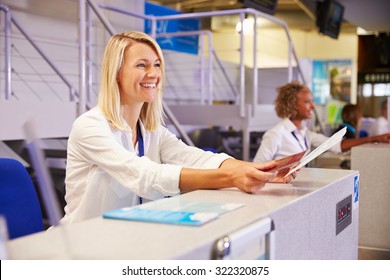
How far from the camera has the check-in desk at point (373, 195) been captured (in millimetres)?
2924

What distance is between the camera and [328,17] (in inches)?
339

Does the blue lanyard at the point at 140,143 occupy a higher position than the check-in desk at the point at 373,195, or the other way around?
the blue lanyard at the point at 140,143

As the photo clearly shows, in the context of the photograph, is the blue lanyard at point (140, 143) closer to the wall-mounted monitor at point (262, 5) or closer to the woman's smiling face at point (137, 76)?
the woman's smiling face at point (137, 76)

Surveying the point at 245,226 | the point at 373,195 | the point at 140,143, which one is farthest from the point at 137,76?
the point at 373,195

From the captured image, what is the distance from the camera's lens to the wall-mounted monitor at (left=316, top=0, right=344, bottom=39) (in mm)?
8555

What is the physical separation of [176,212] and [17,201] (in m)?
0.90

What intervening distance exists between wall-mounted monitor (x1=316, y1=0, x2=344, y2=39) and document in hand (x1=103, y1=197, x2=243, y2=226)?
7.73 m

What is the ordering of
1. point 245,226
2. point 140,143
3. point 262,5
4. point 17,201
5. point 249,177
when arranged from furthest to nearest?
point 262,5 → point 140,143 → point 17,201 → point 249,177 → point 245,226

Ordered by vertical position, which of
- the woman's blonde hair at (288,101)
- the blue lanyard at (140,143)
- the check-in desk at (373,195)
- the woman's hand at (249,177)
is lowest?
the check-in desk at (373,195)

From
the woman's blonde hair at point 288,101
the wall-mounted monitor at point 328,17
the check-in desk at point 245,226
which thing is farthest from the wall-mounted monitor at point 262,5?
the check-in desk at point 245,226

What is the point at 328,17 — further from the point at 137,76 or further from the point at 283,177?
the point at 283,177

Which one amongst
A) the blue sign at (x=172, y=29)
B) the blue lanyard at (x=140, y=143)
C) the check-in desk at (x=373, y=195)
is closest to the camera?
the blue lanyard at (x=140, y=143)

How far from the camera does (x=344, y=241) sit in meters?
1.77

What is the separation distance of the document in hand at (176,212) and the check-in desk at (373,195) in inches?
71.4
